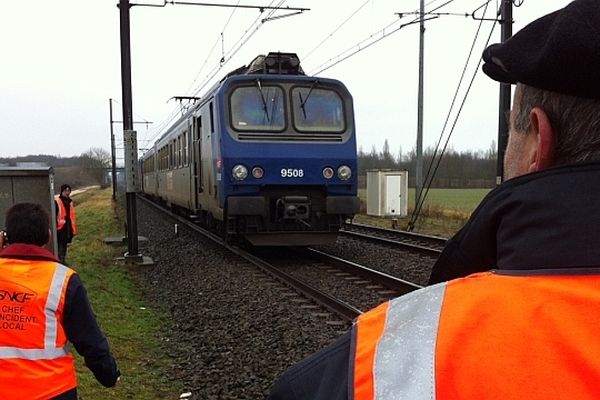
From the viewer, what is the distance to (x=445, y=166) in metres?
41.2

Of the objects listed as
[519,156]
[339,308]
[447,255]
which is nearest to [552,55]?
[519,156]

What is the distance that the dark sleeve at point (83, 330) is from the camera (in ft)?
9.65

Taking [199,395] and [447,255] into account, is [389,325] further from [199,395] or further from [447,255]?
[199,395]

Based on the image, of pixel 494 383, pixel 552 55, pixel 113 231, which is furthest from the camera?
pixel 113 231

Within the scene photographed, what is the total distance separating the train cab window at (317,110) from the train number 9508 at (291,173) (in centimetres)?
82

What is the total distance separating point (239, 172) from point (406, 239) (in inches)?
236

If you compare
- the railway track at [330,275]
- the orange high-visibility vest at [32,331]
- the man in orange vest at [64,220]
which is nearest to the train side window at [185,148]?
the railway track at [330,275]

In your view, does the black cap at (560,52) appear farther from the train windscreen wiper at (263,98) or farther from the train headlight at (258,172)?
the train windscreen wiper at (263,98)

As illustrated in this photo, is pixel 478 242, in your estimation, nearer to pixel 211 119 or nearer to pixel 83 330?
pixel 83 330

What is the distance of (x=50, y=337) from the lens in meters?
2.88

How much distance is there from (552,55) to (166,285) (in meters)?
8.97

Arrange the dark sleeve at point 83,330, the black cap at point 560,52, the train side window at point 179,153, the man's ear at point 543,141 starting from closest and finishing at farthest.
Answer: the black cap at point 560,52
the man's ear at point 543,141
the dark sleeve at point 83,330
the train side window at point 179,153

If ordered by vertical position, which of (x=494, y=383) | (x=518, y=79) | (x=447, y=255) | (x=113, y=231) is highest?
(x=518, y=79)

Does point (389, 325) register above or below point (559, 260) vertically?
below
